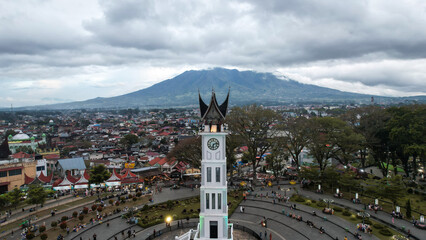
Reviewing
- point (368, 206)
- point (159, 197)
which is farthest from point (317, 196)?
point (159, 197)

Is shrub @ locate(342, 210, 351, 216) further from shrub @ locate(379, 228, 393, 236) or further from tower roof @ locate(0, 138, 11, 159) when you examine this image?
tower roof @ locate(0, 138, 11, 159)

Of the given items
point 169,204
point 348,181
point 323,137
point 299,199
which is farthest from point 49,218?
point 323,137

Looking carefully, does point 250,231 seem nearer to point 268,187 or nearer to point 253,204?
point 253,204

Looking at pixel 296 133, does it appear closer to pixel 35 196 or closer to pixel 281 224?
pixel 281 224

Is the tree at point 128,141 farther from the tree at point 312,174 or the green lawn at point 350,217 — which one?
the green lawn at point 350,217

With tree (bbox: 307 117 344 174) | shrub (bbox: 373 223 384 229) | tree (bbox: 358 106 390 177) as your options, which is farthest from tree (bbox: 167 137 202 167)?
tree (bbox: 358 106 390 177)

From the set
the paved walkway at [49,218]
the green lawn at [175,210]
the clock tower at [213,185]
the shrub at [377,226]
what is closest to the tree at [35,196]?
the paved walkway at [49,218]
